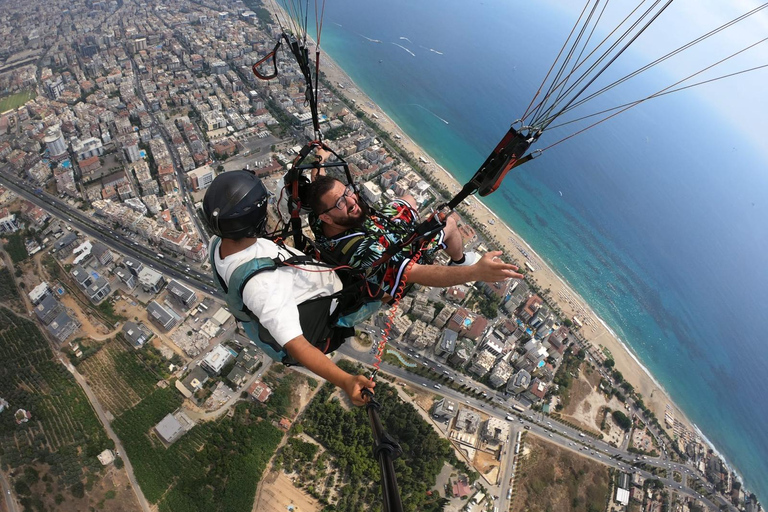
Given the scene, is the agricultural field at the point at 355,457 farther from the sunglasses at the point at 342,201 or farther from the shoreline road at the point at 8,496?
the sunglasses at the point at 342,201

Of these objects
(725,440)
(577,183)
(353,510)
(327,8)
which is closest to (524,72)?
(577,183)

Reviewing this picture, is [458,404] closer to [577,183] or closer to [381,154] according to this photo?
[381,154]

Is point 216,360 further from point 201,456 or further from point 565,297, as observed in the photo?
point 565,297

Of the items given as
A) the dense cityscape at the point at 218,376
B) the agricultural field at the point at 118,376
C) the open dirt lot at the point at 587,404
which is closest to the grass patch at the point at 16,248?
the dense cityscape at the point at 218,376

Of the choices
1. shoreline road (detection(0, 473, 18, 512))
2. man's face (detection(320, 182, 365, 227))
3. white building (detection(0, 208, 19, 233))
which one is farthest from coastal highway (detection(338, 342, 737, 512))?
white building (detection(0, 208, 19, 233))

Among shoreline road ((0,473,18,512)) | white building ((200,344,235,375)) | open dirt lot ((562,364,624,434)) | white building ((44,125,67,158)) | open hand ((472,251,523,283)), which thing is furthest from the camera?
white building ((44,125,67,158))

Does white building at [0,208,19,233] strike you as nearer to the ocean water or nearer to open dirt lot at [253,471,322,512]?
open dirt lot at [253,471,322,512]
